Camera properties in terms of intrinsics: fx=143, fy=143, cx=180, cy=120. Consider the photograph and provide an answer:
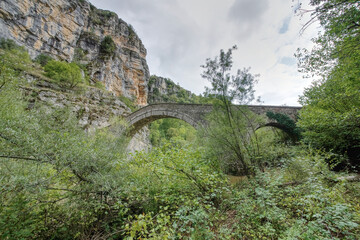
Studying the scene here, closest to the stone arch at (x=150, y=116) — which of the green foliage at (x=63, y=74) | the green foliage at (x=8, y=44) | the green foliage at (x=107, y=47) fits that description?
the green foliage at (x=63, y=74)

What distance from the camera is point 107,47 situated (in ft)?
73.6

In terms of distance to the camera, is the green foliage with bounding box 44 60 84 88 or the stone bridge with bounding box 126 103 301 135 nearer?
the stone bridge with bounding box 126 103 301 135

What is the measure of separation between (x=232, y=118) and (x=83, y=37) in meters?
26.7

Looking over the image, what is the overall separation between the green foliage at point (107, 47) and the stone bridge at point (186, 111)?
15715 mm

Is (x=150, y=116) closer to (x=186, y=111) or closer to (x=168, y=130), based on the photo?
(x=186, y=111)

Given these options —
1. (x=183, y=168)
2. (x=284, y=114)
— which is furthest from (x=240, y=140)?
(x=284, y=114)

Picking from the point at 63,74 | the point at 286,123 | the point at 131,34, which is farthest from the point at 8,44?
the point at 286,123

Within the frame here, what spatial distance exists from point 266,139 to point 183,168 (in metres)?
2.66

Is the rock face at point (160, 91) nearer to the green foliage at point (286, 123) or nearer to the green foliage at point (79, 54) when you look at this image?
the green foliage at point (79, 54)

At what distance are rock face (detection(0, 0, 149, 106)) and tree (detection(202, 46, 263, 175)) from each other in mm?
19912

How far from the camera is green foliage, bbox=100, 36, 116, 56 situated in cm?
2217

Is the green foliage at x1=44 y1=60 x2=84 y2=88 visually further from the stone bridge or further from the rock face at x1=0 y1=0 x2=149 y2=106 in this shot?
the stone bridge

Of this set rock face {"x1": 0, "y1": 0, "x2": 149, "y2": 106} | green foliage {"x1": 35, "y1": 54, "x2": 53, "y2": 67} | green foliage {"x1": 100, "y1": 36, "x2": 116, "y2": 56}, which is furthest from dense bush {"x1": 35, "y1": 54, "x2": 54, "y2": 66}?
green foliage {"x1": 100, "y1": 36, "x2": 116, "y2": 56}

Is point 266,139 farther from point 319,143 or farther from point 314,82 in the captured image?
point 314,82
